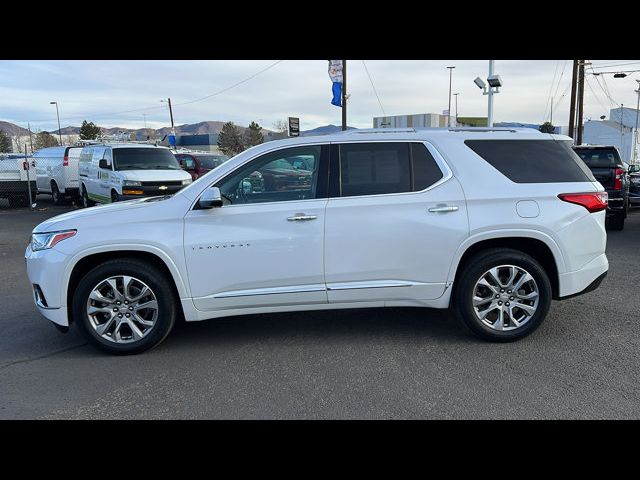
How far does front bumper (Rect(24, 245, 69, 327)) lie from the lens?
4.34m

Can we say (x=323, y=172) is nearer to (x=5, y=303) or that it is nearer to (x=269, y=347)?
(x=269, y=347)

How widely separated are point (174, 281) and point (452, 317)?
9.43ft

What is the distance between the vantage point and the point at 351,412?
3434 millimetres

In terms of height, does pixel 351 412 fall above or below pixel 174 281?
below

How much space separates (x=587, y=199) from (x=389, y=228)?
183 centimetres

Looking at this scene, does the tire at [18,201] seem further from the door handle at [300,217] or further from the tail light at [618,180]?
the tail light at [618,180]

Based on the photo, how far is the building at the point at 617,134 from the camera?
6494 centimetres

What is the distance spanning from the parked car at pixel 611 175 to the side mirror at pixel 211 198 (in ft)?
29.2

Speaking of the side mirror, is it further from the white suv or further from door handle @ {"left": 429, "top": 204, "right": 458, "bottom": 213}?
door handle @ {"left": 429, "top": 204, "right": 458, "bottom": 213}

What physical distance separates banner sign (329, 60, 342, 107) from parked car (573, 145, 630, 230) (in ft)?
34.1

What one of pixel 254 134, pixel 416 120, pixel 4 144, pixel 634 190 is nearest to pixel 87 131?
pixel 4 144

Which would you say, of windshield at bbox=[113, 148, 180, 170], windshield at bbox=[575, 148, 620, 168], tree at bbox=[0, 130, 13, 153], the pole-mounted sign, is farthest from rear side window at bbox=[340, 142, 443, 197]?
tree at bbox=[0, 130, 13, 153]

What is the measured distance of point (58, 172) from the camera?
701 inches
